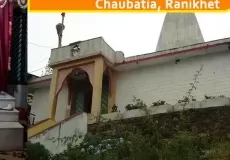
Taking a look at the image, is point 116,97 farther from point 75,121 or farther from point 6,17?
point 6,17

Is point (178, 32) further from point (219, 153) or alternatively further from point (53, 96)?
point (219, 153)

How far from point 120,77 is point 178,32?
3.83 metres

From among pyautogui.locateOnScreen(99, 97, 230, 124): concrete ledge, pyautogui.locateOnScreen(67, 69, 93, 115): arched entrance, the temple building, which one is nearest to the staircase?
pyautogui.locateOnScreen(99, 97, 230, 124): concrete ledge

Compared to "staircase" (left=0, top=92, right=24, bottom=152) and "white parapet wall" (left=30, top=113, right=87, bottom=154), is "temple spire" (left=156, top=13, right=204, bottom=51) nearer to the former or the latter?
"white parapet wall" (left=30, top=113, right=87, bottom=154)

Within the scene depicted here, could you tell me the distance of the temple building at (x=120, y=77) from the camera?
13.9 meters

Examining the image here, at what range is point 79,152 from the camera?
32.3 ft

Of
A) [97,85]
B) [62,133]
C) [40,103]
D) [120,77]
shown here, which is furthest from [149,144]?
[40,103]

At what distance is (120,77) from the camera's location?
15633 millimetres

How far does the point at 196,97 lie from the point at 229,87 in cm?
108

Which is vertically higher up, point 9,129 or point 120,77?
point 120,77

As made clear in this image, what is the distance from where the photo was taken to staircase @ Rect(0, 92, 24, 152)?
6511 mm

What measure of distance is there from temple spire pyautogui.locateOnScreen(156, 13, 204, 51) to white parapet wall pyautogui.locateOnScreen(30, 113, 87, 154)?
670cm

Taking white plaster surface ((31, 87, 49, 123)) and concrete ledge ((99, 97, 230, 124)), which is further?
white plaster surface ((31, 87, 49, 123))

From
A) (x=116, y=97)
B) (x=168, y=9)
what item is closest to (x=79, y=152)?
(x=168, y=9)
